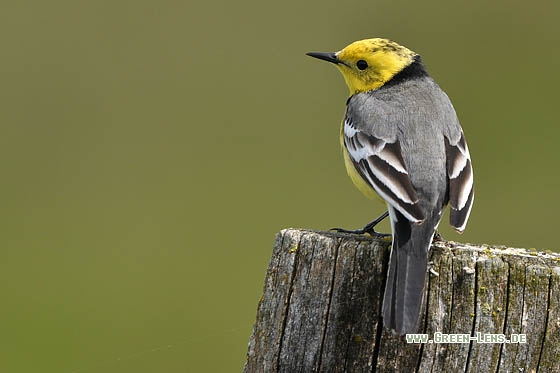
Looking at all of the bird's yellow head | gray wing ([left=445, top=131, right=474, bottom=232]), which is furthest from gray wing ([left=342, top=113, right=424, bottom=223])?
the bird's yellow head

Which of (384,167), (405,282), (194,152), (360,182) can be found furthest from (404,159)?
(194,152)

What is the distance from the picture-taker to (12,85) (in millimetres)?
15758

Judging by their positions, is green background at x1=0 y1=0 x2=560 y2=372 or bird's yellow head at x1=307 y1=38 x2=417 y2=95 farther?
green background at x1=0 y1=0 x2=560 y2=372

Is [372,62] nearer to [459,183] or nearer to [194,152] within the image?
[459,183]

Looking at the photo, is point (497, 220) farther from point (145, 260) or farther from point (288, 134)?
point (145, 260)

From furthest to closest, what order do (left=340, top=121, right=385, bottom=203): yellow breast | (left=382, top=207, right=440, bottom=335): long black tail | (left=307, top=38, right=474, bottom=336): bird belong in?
(left=340, top=121, right=385, bottom=203): yellow breast, (left=307, top=38, right=474, bottom=336): bird, (left=382, top=207, right=440, bottom=335): long black tail

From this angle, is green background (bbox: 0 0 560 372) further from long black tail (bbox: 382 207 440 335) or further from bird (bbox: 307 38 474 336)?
long black tail (bbox: 382 207 440 335)

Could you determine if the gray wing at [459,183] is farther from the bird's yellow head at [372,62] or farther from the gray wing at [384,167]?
the bird's yellow head at [372,62]

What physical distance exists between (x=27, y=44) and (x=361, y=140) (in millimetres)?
11498

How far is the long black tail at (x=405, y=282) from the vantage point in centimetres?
427

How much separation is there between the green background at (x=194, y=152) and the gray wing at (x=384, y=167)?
402 centimetres

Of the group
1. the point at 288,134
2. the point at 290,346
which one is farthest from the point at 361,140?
the point at 288,134

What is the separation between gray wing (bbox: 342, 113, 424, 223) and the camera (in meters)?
5.35

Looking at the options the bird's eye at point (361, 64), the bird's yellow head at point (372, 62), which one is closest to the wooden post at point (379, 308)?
the bird's yellow head at point (372, 62)
